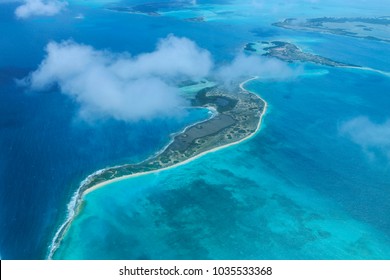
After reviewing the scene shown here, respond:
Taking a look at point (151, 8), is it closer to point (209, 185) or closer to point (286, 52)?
point (286, 52)

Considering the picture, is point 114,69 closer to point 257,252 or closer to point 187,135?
point 187,135

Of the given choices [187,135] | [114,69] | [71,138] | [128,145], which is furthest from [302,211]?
[114,69]

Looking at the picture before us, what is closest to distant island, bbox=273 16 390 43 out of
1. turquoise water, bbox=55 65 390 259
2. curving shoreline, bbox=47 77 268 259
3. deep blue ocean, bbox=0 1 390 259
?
deep blue ocean, bbox=0 1 390 259

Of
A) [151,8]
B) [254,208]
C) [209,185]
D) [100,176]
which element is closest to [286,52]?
[209,185]

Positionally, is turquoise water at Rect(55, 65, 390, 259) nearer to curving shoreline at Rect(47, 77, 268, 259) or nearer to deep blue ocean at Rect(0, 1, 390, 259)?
deep blue ocean at Rect(0, 1, 390, 259)

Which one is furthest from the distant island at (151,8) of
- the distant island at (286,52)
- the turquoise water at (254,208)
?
the turquoise water at (254,208)

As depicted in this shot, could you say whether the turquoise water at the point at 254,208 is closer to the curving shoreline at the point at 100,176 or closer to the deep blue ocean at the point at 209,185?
the deep blue ocean at the point at 209,185

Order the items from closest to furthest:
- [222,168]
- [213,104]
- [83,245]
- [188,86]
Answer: [83,245], [222,168], [213,104], [188,86]
